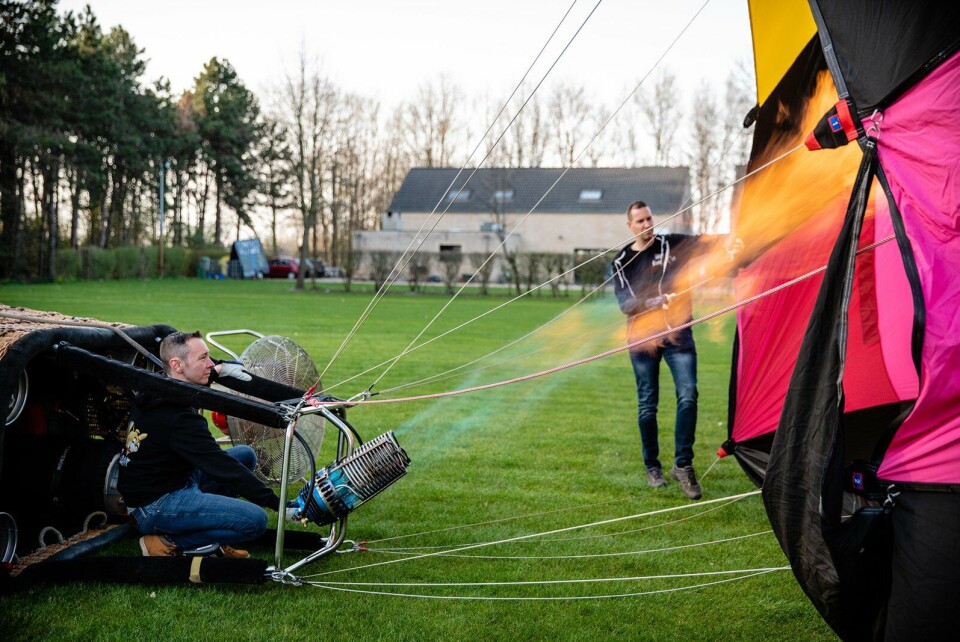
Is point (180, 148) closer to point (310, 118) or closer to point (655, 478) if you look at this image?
point (310, 118)

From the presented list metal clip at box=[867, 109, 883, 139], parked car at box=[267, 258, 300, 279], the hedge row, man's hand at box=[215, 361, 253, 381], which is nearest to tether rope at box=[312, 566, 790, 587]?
man's hand at box=[215, 361, 253, 381]

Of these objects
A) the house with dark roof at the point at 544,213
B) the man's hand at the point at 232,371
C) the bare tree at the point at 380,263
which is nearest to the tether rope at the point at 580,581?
the man's hand at the point at 232,371

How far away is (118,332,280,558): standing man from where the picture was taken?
4199 mm

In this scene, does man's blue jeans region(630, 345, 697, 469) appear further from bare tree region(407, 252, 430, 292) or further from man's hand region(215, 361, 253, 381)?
bare tree region(407, 252, 430, 292)

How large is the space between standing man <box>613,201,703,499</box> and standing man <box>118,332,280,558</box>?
311cm

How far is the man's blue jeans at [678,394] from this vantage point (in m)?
6.18

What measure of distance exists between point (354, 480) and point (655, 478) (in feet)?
9.98

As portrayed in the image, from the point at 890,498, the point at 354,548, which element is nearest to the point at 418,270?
the point at 354,548

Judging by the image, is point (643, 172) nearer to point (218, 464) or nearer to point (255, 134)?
point (255, 134)

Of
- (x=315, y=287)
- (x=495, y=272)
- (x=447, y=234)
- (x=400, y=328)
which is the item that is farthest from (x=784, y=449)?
(x=447, y=234)

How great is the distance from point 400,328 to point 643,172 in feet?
122

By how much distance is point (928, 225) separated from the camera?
3.23 m

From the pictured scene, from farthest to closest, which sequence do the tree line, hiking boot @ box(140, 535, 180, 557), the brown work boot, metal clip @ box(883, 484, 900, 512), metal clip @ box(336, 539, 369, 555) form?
the tree line, metal clip @ box(336, 539, 369, 555), the brown work boot, hiking boot @ box(140, 535, 180, 557), metal clip @ box(883, 484, 900, 512)

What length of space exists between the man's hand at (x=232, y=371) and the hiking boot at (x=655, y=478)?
10.2ft
